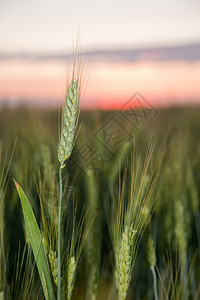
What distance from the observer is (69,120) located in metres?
0.78

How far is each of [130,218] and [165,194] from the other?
755 mm

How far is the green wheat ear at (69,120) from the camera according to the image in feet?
2.47

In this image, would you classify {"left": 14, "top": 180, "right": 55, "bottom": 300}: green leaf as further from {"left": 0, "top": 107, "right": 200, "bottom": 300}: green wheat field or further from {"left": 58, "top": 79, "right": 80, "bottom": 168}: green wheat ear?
{"left": 58, "top": 79, "right": 80, "bottom": 168}: green wheat ear

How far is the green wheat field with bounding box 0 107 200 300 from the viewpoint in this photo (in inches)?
32.8

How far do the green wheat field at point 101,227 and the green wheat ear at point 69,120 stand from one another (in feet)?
0.12

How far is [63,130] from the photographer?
2.54ft

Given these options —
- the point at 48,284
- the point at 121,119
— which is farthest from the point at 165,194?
the point at 121,119

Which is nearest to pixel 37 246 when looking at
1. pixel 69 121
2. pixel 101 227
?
pixel 69 121

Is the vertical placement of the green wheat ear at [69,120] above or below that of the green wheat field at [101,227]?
above

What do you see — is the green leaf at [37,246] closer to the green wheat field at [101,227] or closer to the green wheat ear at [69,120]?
the green wheat field at [101,227]

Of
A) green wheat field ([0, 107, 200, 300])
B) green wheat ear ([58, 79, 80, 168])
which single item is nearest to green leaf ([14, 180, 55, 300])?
green wheat field ([0, 107, 200, 300])

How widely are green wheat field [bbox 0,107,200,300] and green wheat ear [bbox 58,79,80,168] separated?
37mm

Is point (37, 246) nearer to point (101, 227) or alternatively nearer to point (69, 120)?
point (69, 120)

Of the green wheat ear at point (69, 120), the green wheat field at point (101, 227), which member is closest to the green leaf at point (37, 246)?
the green wheat field at point (101, 227)
